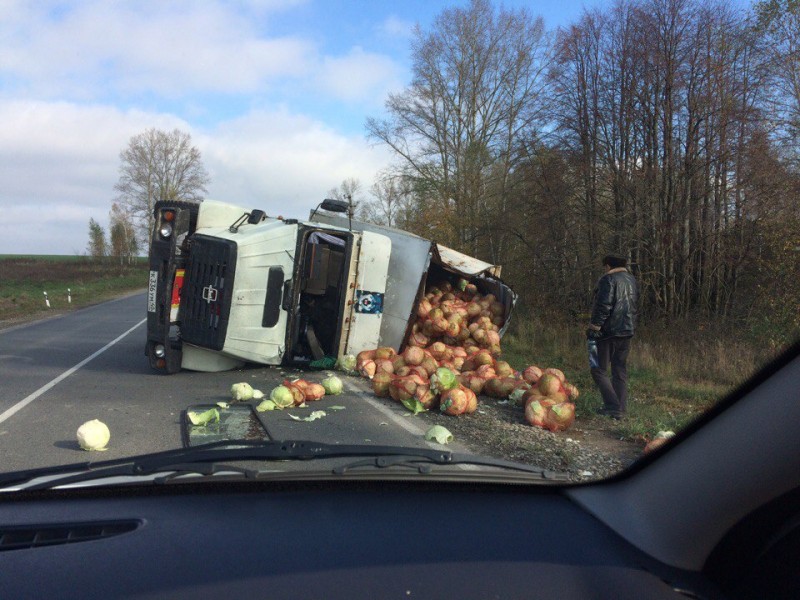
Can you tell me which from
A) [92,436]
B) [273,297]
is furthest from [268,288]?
[92,436]

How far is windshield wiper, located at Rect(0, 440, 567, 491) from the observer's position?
8.51 feet

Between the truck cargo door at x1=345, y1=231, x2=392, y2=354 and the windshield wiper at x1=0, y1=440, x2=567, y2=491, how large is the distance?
296 inches

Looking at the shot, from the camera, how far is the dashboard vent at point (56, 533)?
2.13m

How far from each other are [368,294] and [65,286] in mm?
42632

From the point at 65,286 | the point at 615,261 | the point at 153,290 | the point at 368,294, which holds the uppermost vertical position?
the point at 615,261

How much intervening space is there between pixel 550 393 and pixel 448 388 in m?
1.17

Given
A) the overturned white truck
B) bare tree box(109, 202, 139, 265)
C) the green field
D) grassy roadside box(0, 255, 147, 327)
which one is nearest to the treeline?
the green field

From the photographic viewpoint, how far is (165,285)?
948 cm

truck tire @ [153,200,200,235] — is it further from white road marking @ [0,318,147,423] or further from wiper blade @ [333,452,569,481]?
wiper blade @ [333,452,569,481]

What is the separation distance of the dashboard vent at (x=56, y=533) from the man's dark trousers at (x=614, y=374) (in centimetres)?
637

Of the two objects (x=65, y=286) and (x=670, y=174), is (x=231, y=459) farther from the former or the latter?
(x=65, y=286)

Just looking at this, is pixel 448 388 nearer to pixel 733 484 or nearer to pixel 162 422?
pixel 162 422

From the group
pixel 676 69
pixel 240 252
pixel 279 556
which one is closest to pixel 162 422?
pixel 240 252

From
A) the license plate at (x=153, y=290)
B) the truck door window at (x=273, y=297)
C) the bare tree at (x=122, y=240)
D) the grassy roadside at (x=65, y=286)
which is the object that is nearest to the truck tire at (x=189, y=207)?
the license plate at (x=153, y=290)
